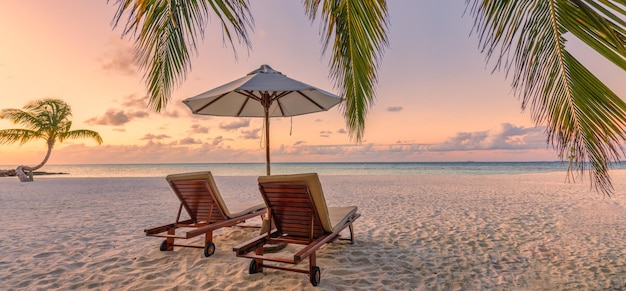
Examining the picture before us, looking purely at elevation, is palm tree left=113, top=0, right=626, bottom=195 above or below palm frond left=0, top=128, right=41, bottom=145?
below

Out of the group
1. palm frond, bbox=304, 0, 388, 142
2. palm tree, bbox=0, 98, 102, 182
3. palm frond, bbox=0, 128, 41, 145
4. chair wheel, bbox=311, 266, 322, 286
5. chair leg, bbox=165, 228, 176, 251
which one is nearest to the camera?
chair wheel, bbox=311, 266, 322, 286

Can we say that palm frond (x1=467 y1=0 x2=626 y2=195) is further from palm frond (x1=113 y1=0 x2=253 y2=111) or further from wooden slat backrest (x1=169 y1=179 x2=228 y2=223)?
wooden slat backrest (x1=169 y1=179 x2=228 y2=223)

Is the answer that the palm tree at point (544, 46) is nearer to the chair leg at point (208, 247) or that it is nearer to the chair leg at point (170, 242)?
Answer: the chair leg at point (208, 247)

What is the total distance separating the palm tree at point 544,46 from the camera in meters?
1.64

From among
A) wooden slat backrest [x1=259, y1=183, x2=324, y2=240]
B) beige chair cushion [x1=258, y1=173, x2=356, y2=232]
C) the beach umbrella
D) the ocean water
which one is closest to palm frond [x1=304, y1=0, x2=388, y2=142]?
the beach umbrella

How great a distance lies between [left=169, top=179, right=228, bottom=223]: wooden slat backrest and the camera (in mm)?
3934

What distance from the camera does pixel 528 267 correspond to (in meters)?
3.43

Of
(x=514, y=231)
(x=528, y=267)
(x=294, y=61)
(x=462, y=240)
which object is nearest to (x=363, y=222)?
(x=462, y=240)

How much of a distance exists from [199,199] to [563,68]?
3716 millimetres

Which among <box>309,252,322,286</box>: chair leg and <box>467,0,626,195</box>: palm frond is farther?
<box>309,252,322,286</box>: chair leg

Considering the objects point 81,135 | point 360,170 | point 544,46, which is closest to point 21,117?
point 81,135

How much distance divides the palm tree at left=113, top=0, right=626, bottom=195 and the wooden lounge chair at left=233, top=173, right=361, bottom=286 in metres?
1.35

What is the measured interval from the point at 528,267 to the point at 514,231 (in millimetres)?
1810

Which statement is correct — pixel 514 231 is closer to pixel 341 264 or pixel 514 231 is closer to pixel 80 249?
pixel 341 264
